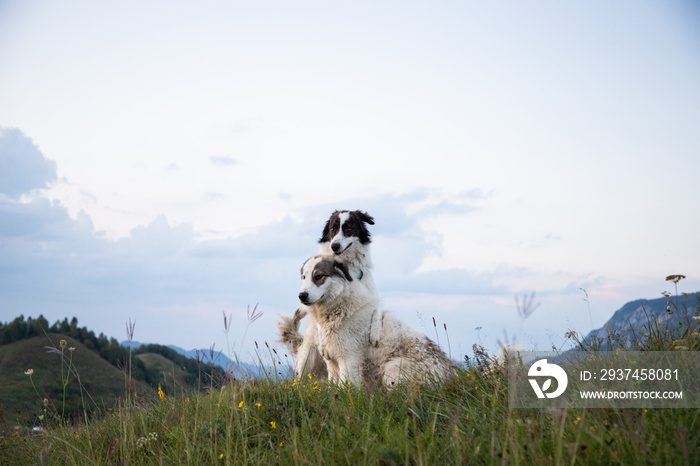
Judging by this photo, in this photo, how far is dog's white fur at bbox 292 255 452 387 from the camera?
7340 mm

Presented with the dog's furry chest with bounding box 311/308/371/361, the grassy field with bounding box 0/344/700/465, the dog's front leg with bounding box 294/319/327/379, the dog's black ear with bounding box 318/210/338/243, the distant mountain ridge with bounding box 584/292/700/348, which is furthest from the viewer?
the dog's black ear with bounding box 318/210/338/243

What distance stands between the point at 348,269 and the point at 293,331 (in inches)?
69.9

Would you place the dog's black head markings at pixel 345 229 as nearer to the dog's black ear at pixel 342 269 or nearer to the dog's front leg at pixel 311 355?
the dog's black ear at pixel 342 269

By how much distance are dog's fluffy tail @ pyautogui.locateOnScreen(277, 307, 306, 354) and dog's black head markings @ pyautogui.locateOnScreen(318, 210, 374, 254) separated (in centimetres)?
133

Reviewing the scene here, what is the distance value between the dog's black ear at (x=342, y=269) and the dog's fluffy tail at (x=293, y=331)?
1.36 m

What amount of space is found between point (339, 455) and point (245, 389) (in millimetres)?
2170

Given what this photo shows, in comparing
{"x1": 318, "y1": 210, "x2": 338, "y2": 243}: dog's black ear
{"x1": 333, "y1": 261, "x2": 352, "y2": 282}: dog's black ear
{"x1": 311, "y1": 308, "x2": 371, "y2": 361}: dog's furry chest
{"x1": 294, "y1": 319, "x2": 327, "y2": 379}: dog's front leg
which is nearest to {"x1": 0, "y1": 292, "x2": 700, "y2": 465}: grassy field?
{"x1": 311, "y1": 308, "x2": 371, "y2": 361}: dog's furry chest

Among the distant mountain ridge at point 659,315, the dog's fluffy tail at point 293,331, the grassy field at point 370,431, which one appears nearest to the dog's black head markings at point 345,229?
the dog's fluffy tail at point 293,331

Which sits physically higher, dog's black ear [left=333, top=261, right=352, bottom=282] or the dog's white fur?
dog's black ear [left=333, top=261, right=352, bottom=282]

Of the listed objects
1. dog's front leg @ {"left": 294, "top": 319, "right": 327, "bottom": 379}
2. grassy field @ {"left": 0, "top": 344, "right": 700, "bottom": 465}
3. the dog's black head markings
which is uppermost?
the dog's black head markings

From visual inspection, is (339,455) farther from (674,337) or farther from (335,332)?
(335,332)

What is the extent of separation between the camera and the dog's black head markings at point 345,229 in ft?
29.8

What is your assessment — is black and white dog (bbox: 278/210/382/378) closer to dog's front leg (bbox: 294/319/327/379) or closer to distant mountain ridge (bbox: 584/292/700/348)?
dog's front leg (bbox: 294/319/327/379)

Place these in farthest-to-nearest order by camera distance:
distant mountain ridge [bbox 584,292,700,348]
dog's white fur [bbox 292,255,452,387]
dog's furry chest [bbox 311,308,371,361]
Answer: dog's furry chest [bbox 311,308,371,361]
dog's white fur [bbox 292,255,452,387]
distant mountain ridge [bbox 584,292,700,348]
